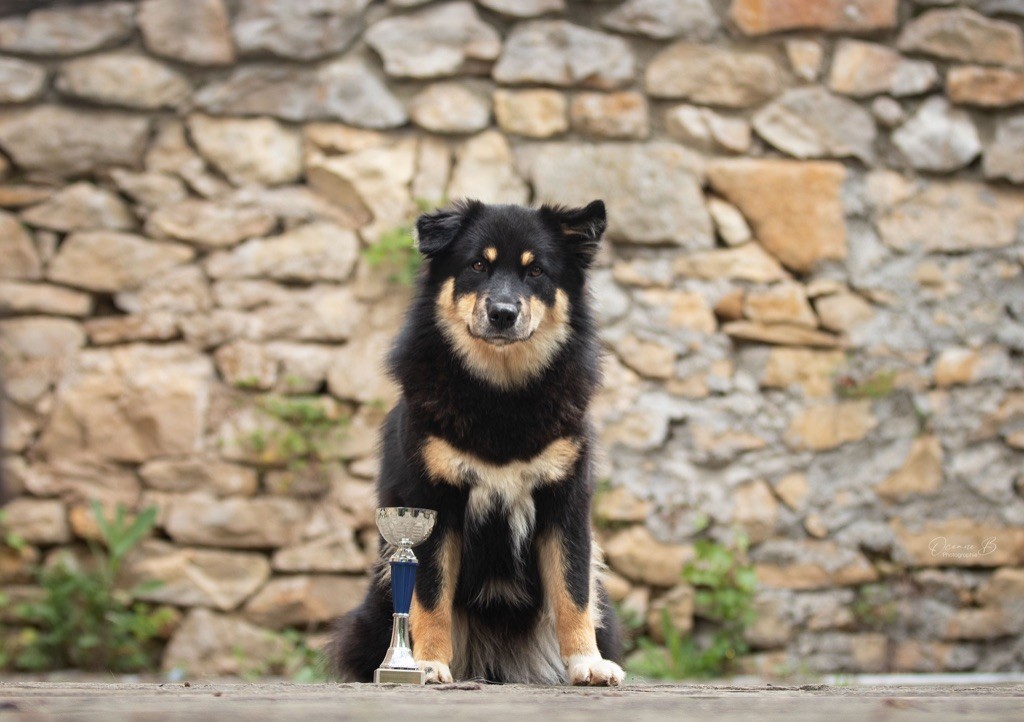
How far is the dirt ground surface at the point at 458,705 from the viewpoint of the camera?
5.46ft

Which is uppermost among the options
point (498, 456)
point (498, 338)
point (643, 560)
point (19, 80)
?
point (19, 80)

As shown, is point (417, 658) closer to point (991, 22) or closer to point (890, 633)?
point (890, 633)

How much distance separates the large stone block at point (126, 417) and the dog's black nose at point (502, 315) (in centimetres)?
242

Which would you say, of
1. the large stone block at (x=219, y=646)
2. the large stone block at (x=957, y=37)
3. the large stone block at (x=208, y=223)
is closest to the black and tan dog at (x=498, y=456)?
the large stone block at (x=219, y=646)

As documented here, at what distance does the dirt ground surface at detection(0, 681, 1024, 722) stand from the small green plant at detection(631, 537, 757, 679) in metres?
2.49

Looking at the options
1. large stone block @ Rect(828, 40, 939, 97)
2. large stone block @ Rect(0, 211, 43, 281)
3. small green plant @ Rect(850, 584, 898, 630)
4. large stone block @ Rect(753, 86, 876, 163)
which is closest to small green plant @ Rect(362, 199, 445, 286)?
large stone block @ Rect(0, 211, 43, 281)

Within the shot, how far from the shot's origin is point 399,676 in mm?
2418

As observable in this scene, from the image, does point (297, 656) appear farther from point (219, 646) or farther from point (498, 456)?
point (498, 456)

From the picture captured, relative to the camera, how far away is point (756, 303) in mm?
4945

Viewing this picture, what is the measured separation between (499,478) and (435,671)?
51 centimetres

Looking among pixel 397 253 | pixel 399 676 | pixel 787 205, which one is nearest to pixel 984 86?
pixel 787 205

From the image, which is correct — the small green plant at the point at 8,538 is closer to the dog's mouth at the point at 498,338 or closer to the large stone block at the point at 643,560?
the large stone block at the point at 643,560

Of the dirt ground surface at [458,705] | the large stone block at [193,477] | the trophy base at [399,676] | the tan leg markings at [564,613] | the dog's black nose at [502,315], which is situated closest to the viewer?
the dirt ground surface at [458,705]

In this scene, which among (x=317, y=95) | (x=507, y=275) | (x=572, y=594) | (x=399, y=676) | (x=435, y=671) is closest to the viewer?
(x=399, y=676)
